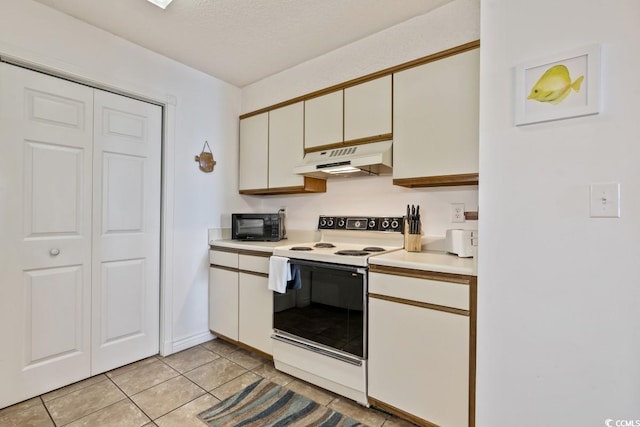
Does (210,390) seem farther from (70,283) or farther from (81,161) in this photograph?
(81,161)

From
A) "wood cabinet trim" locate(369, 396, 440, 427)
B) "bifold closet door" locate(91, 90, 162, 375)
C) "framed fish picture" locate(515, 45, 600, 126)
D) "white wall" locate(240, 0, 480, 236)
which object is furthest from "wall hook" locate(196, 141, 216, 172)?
"framed fish picture" locate(515, 45, 600, 126)

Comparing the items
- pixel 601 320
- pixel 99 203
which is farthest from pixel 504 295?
pixel 99 203

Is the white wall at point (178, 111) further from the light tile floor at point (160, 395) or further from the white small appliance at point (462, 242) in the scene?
the white small appliance at point (462, 242)

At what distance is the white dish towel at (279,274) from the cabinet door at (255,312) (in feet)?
0.61

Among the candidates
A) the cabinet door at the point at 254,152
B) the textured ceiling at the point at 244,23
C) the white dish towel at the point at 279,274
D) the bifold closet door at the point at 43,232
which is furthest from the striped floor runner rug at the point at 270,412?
the textured ceiling at the point at 244,23

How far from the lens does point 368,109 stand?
6.99ft

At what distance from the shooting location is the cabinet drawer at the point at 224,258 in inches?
100

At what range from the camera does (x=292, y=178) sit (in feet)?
8.52

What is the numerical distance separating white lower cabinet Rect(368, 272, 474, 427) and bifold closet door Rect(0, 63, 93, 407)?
2012mm

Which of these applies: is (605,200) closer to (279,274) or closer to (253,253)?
(279,274)

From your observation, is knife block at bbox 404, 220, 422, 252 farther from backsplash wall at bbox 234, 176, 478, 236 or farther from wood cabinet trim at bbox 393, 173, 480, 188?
wood cabinet trim at bbox 393, 173, 480, 188

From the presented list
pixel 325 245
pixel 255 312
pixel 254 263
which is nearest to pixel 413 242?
pixel 325 245

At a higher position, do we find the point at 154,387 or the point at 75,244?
the point at 75,244

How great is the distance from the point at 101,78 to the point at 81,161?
2.00ft
